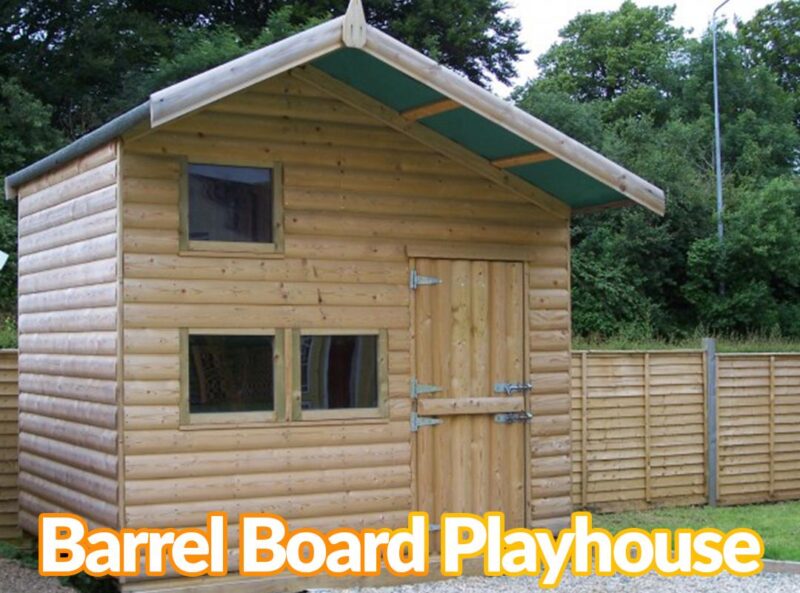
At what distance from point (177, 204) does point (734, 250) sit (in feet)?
62.7

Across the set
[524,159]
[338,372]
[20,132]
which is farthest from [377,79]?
[20,132]

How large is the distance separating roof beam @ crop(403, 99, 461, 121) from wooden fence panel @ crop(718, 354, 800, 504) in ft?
18.0

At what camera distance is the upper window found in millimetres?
7664

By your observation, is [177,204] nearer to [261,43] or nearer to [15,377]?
[15,377]

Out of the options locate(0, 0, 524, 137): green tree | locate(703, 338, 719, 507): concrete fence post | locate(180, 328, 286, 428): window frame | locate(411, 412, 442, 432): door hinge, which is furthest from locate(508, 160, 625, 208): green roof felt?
locate(0, 0, 524, 137): green tree

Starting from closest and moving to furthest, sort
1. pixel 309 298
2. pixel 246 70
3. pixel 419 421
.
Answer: pixel 246 70 → pixel 309 298 → pixel 419 421

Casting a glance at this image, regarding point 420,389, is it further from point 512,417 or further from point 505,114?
point 505,114

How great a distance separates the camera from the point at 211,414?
25.1 feet

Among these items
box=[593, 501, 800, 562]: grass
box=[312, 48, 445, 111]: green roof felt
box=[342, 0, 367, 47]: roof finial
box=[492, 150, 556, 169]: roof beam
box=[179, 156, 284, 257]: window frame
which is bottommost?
box=[593, 501, 800, 562]: grass

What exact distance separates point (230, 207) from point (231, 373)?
1146mm

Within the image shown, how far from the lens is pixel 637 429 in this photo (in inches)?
458

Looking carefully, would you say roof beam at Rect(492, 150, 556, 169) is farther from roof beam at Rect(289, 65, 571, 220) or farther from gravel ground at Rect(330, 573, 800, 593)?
gravel ground at Rect(330, 573, 800, 593)

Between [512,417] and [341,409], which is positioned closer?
[341,409]

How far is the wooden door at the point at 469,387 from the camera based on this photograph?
8.48 m
